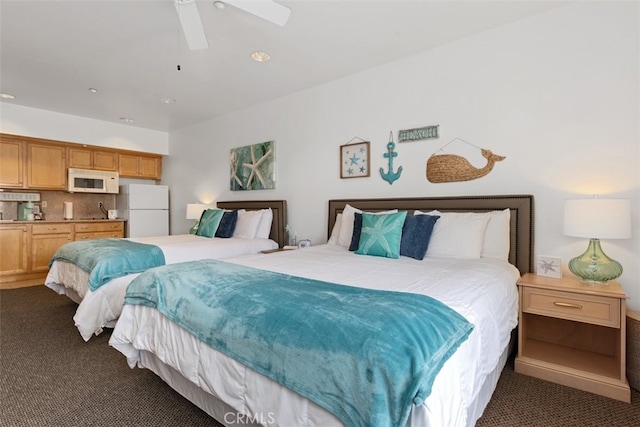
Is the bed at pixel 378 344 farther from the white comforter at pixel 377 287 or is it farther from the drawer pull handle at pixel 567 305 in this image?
the drawer pull handle at pixel 567 305

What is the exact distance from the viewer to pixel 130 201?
5.47 m

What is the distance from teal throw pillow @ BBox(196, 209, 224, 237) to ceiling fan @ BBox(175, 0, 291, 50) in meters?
2.47

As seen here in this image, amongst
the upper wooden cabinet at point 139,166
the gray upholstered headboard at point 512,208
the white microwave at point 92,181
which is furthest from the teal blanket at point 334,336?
the upper wooden cabinet at point 139,166

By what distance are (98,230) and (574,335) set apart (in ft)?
21.1

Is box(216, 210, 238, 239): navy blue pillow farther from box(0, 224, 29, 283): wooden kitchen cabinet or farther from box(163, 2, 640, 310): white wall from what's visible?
box(0, 224, 29, 283): wooden kitchen cabinet

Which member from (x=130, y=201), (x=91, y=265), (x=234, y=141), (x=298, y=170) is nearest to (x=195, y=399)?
(x=91, y=265)

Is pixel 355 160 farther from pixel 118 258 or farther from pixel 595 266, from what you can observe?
pixel 118 258

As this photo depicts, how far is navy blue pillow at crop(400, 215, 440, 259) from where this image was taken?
2.45 meters

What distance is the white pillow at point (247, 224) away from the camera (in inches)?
163

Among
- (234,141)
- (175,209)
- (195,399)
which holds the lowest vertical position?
(195,399)

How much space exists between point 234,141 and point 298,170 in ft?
4.83

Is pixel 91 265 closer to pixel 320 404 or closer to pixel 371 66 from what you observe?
pixel 320 404

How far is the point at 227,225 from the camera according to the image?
418 cm

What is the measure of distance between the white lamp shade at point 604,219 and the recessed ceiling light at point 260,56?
9.34ft
